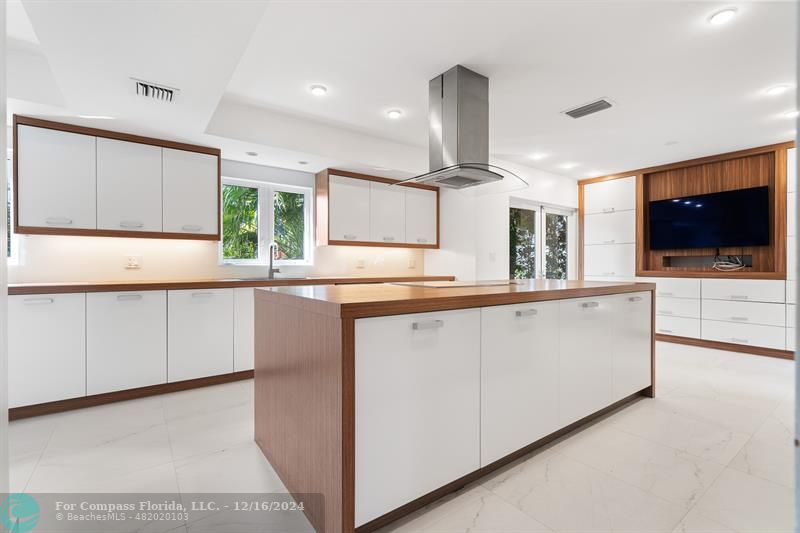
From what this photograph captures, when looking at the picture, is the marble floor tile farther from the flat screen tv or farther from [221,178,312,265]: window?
the flat screen tv

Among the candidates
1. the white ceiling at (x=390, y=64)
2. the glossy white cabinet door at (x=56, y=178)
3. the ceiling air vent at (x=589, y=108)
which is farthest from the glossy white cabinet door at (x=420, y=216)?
the glossy white cabinet door at (x=56, y=178)

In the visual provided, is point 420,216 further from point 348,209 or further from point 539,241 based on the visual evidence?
point 539,241

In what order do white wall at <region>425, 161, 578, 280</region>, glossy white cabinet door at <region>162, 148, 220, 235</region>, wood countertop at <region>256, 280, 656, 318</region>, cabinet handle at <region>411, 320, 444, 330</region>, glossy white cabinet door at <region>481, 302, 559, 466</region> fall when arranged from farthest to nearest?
white wall at <region>425, 161, 578, 280</region>
glossy white cabinet door at <region>162, 148, 220, 235</region>
glossy white cabinet door at <region>481, 302, 559, 466</region>
cabinet handle at <region>411, 320, 444, 330</region>
wood countertop at <region>256, 280, 656, 318</region>

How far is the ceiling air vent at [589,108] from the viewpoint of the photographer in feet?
10.2

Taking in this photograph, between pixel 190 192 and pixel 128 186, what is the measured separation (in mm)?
430

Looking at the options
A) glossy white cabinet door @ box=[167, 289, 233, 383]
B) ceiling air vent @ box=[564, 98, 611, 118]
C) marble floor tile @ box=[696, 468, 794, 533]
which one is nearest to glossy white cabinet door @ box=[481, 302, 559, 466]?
marble floor tile @ box=[696, 468, 794, 533]

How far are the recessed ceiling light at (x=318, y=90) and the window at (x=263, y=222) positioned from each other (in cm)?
137

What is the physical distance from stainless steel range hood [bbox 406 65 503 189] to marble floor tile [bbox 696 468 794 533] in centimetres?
196

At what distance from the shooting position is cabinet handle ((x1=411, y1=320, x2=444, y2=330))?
1374mm

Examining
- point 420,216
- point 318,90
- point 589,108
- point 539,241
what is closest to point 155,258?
point 318,90

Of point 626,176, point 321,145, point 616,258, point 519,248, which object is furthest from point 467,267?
point 626,176

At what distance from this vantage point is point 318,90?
9.46 ft

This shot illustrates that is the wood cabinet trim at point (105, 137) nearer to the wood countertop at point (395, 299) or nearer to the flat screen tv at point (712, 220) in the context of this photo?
the wood countertop at point (395, 299)

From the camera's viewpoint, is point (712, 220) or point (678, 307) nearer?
point (712, 220)
